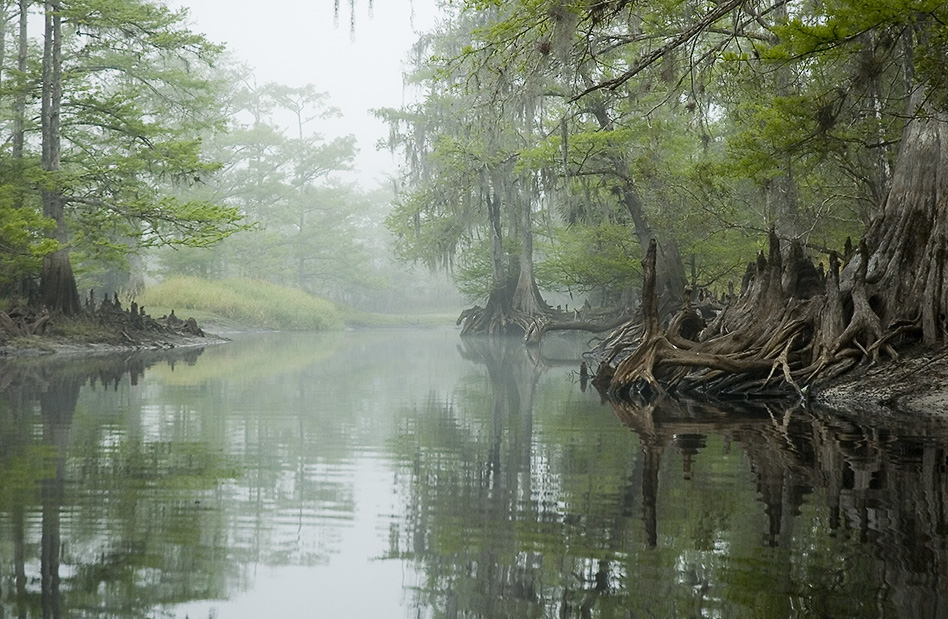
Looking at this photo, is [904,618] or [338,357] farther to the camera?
[338,357]

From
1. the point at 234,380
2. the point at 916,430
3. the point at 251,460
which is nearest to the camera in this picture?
the point at 251,460

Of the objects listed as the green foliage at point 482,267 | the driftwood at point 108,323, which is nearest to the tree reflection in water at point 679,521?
the driftwood at point 108,323

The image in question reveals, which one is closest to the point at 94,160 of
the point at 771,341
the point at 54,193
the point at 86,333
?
the point at 54,193

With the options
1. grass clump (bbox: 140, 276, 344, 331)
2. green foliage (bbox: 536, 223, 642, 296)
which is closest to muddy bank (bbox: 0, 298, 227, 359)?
grass clump (bbox: 140, 276, 344, 331)

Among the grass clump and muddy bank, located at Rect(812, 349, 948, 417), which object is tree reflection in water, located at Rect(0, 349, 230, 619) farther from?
the grass clump

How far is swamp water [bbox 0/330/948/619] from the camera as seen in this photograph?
2.59 metres

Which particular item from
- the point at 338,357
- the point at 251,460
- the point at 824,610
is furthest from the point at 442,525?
the point at 338,357

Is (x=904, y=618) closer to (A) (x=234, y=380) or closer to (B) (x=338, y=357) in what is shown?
(A) (x=234, y=380)

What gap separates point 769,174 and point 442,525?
33.7ft

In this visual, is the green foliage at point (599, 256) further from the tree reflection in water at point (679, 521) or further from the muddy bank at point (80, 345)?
the tree reflection in water at point (679, 521)

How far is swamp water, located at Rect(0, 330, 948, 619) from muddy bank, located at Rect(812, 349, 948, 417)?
61 cm

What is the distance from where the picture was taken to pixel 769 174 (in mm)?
12586

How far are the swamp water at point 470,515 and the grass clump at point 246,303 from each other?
22.2 meters

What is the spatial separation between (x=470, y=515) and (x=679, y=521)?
32.5 inches
